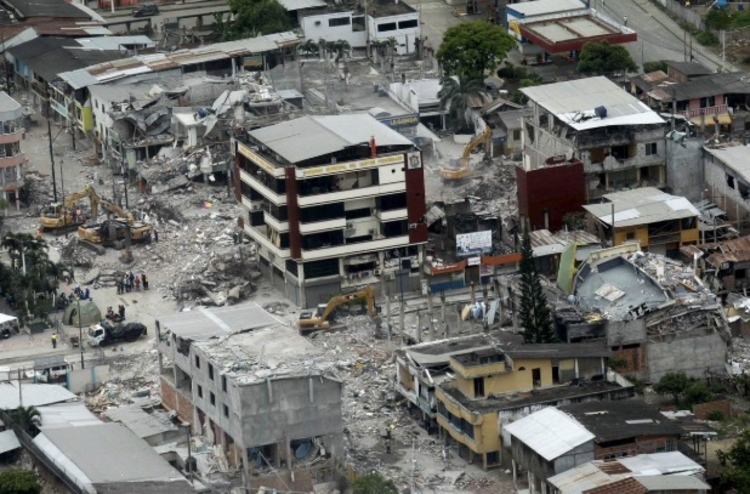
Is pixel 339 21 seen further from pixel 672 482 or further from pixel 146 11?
pixel 672 482

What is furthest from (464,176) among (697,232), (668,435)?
(668,435)

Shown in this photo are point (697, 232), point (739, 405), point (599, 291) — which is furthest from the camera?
point (697, 232)

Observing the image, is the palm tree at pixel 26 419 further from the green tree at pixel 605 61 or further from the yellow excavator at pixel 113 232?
the green tree at pixel 605 61

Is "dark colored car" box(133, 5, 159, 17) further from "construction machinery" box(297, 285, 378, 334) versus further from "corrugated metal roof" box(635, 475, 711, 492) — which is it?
"corrugated metal roof" box(635, 475, 711, 492)

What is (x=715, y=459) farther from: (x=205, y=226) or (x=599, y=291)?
(x=205, y=226)

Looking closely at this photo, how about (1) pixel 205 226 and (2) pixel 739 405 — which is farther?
(1) pixel 205 226

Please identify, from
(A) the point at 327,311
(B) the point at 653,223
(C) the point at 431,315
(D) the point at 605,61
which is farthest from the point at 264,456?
(D) the point at 605,61
